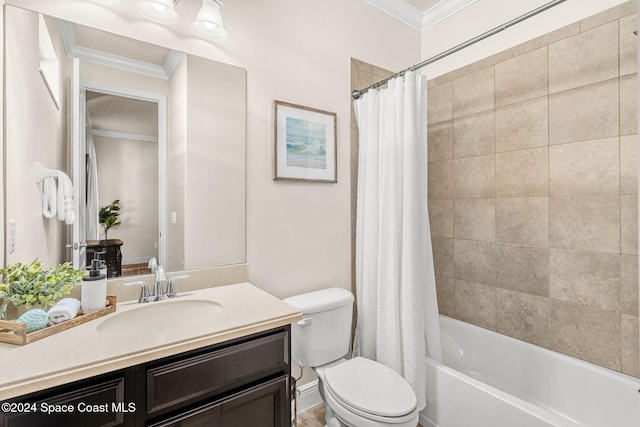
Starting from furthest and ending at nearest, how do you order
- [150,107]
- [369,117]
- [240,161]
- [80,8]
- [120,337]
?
1. [369,117]
2. [240,161]
3. [150,107]
4. [80,8]
5. [120,337]

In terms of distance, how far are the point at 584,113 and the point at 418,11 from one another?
1425mm

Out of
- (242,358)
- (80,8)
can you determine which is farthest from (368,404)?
(80,8)

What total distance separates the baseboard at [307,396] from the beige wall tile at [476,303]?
44.5 inches

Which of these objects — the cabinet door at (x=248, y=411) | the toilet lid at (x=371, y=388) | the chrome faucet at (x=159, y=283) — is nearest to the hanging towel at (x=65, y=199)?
the chrome faucet at (x=159, y=283)

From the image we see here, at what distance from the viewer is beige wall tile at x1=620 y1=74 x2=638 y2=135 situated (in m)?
1.49

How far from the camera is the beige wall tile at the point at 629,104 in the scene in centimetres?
149

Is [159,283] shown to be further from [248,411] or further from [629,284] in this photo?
[629,284]

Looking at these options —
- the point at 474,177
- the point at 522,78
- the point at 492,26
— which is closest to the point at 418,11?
the point at 492,26

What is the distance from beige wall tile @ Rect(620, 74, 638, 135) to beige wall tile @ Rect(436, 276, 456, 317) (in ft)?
4.29

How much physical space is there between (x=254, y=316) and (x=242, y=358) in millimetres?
141

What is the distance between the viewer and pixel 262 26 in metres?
1.75

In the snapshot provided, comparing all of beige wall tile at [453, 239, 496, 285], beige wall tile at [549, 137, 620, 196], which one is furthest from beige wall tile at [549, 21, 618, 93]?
beige wall tile at [453, 239, 496, 285]

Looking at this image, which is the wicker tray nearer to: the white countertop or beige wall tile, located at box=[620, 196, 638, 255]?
the white countertop

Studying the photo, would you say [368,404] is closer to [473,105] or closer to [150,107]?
[150,107]
